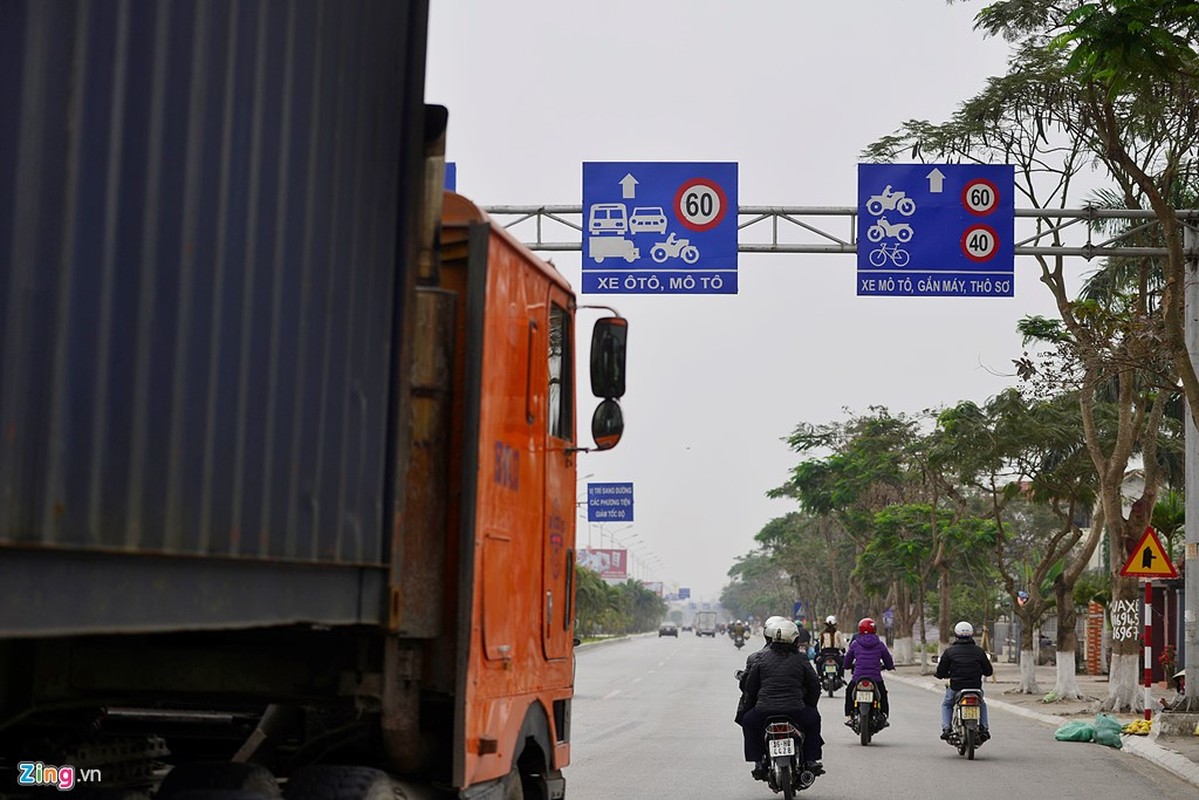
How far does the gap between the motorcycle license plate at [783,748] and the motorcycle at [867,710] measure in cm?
645

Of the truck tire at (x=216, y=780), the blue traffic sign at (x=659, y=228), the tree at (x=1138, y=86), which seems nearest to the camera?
the truck tire at (x=216, y=780)

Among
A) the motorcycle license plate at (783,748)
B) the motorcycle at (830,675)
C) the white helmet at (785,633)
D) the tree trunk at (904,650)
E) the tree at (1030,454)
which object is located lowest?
the tree trunk at (904,650)

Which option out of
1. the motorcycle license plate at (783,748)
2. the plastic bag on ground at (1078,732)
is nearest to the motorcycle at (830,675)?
the plastic bag on ground at (1078,732)

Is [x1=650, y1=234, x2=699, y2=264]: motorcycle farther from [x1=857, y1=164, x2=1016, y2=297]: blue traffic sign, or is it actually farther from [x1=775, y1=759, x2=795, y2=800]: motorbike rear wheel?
[x1=775, y1=759, x2=795, y2=800]: motorbike rear wheel

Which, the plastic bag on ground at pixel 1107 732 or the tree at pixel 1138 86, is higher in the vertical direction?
the tree at pixel 1138 86

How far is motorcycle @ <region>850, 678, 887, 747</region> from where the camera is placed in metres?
19.5

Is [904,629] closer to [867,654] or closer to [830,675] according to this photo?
[830,675]

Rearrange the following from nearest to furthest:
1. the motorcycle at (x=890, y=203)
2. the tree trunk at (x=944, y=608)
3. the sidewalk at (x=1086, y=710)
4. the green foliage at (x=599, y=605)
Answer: the sidewalk at (x=1086, y=710), the motorcycle at (x=890, y=203), the tree trunk at (x=944, y=608), the green foliage at (x=599, y=605)

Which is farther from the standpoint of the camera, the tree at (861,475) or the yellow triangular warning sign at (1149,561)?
the tree at (861,475)

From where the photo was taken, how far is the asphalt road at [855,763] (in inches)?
571

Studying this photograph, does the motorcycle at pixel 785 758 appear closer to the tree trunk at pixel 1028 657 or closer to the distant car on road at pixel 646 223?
the distant car on road at pixel 646 223

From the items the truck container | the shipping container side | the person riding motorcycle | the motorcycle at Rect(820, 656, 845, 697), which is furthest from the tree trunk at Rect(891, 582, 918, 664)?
the shipping container side

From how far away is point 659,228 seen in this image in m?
20.0

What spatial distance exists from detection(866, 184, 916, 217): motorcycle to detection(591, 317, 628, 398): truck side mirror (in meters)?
13.0
